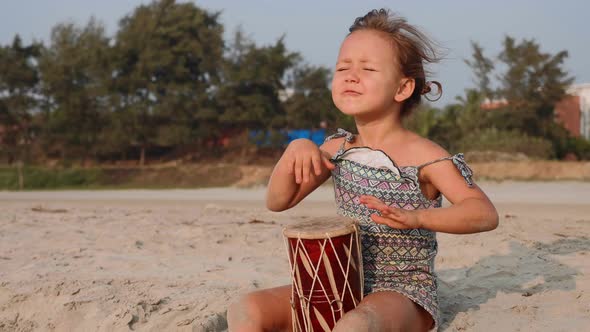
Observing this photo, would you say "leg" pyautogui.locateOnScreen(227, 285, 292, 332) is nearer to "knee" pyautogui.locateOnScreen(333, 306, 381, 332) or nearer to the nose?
"knee" pyautogui.locateOnScreen(333, 306, 381, 332)

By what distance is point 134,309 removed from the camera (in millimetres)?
3467

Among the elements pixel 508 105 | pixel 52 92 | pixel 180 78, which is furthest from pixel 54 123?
pixel 508 105

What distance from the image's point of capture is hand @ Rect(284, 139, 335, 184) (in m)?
2.54

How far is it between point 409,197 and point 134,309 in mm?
1609

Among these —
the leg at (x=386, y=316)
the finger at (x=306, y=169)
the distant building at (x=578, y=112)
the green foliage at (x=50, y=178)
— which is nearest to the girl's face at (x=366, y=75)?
the finger at (x=306, y=169)

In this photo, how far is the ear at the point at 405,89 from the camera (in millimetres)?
2760

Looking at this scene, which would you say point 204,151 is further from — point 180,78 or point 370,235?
point 370,235

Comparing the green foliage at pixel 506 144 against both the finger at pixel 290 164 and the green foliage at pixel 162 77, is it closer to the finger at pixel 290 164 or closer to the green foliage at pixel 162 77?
the green foliage at pixel 162 77

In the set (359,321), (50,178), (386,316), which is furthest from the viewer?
(50,178)

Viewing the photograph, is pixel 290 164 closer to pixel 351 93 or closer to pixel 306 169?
pixel 306 169

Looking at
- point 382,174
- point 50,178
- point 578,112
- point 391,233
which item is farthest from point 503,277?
point 578,112

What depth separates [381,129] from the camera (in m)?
2.81

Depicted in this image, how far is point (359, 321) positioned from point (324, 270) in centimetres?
23

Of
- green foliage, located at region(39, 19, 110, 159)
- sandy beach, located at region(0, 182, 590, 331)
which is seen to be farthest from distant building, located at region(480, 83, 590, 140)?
sandy beach, located at region(0, 182, 590, 331)
